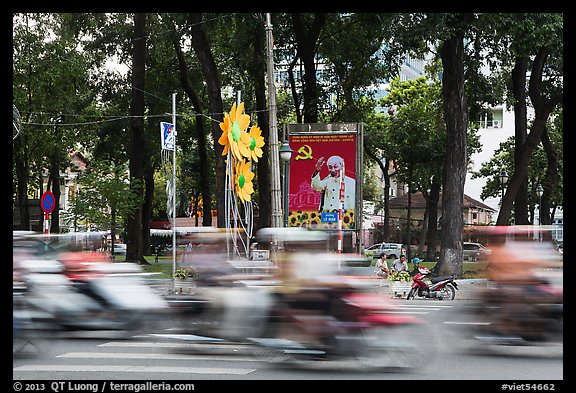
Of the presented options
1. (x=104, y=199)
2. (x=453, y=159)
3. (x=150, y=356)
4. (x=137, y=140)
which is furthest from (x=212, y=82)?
(x=150, y=356)

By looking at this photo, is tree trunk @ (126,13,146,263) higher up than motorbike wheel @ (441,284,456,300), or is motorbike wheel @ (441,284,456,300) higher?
tree trunk @ (126,13,146,263)

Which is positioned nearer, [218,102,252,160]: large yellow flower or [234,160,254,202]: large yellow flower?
[218,102,252,160]: large yellow flower

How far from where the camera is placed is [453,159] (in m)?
27.5

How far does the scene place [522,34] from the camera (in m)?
26.1

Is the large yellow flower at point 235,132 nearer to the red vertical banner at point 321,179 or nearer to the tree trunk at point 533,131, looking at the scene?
the red vertical banner at point 321,179

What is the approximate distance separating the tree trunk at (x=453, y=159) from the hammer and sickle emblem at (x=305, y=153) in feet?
17.8

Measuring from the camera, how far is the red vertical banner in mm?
29891

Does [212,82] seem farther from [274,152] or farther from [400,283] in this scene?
[400,283]

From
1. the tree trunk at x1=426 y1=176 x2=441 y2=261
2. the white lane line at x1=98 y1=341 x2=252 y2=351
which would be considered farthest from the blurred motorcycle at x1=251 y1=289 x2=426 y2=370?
the tree trunk at x1=426 y1=176 x2=441 y2=261

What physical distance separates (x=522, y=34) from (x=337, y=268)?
58.3ft

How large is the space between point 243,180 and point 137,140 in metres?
11.9

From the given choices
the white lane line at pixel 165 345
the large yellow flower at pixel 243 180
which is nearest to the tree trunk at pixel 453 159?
the large yellow flower at pixel 243 180

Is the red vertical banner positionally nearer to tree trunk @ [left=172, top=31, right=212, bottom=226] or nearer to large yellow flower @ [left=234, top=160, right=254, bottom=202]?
large yellow flower @ [left=234, top=160, right=254, bottom=202]

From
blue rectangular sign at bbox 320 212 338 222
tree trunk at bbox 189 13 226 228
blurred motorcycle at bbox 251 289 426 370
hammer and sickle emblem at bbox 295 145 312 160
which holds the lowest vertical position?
blurred motorcycle at bbox 251 289 426 370
